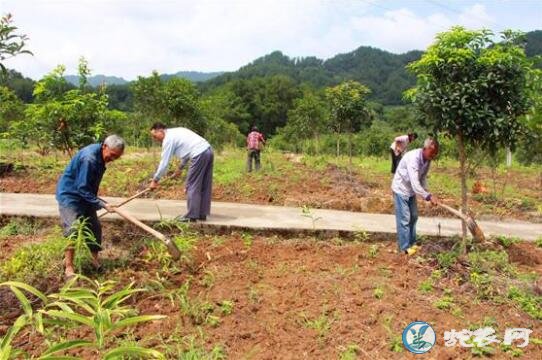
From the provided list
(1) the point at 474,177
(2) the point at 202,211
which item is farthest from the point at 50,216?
(1) the point at 474,177

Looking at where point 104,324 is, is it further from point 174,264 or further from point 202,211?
point 202,211

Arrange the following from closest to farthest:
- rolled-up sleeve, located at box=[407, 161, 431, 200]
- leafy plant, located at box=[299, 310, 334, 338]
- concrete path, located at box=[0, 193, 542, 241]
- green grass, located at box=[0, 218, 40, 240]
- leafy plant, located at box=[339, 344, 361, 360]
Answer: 1. leafy plant, located at box=[339, 344, 361, 360]
2. leafy plant, located at box=[299, 310, 334, 338]
3. rolled-up sleeve, located at box=[407, 161, 431, 200]
4. green grass, located at box=[0, 218, 40, 240]
5. concrete path, located at box=[0, 193, 542, 241]

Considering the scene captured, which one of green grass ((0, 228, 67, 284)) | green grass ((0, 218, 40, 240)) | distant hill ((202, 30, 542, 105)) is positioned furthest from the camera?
distant hill ((202, 30, 542, 105))

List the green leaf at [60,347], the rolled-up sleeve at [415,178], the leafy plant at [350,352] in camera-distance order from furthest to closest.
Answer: the rolled-up sleeve at [415,178], the leafy plant at [350,352], the green leaf at [60,347]

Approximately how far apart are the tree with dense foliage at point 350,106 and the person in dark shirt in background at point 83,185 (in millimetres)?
9030

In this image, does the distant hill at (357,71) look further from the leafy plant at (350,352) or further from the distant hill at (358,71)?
the leafy plant at (350,352)

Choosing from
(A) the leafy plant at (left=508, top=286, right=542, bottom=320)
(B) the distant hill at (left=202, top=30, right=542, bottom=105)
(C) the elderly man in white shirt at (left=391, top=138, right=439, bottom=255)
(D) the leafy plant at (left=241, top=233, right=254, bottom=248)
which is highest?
(B) the distant hill at (left=202, top=30, right=542, bottom=105)

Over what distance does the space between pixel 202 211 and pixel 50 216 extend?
1.94 meters

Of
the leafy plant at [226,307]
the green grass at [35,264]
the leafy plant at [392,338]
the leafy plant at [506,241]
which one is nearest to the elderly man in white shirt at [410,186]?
the leafy plant at [506,241]

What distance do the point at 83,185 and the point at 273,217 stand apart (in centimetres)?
308

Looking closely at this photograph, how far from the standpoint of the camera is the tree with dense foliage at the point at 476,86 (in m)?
5.38

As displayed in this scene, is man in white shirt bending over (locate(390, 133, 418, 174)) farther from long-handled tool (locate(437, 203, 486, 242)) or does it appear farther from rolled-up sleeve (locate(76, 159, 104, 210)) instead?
rolled-up sleeve (locate(76, 159, 104, 210))

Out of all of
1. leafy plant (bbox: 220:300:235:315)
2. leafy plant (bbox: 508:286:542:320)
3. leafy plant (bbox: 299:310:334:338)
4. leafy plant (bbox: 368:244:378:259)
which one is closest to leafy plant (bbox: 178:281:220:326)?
leafy plant (bbox: 220:300:235:315)

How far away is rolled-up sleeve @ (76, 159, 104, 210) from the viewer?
4.79 meters
